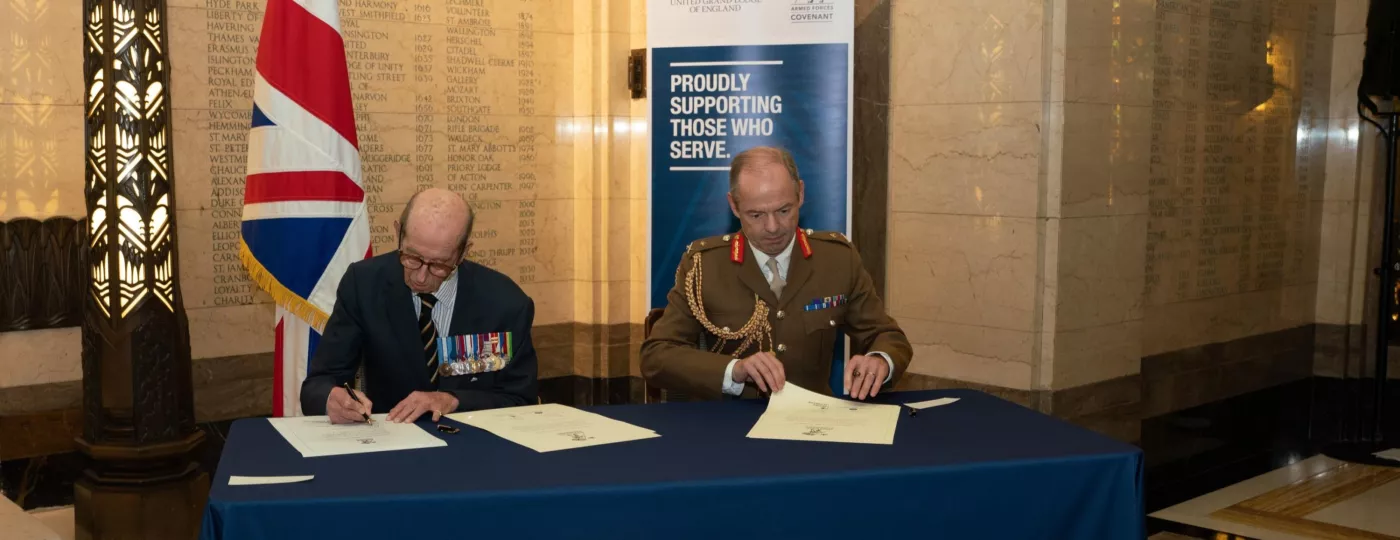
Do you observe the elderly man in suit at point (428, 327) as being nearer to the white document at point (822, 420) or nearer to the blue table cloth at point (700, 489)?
the blue table cloth at point (700, 489)

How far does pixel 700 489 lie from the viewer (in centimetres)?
238

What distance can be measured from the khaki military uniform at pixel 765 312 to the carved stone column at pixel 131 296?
67.8 inches

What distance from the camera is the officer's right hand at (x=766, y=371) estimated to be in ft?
9.94

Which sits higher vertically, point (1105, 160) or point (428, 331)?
point (1105, 160)

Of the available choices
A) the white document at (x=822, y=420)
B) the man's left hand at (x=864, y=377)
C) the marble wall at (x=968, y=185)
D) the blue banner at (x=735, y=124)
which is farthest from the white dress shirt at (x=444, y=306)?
the marble wall at (x=968, y=185)

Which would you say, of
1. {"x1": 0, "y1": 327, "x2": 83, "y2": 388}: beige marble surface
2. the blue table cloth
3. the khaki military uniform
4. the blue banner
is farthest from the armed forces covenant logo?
{"x1": 0, "y1": 327, "x2": 83, "y2": 388}: beige marble surface

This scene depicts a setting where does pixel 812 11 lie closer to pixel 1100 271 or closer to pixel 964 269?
pixel 964 269

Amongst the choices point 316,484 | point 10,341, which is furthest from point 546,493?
point 10,341

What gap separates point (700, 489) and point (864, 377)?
860 millimetres

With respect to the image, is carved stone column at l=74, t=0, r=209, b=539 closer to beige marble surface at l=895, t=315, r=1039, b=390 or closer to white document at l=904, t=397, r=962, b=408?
white document at l=904, t=397, r=962, b=408

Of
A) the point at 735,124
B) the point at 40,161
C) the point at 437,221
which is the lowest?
the point at 437,221

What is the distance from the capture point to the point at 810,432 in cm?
278

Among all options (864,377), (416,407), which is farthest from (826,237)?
(416,407)

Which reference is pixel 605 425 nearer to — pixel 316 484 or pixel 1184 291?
pixel 316 484
